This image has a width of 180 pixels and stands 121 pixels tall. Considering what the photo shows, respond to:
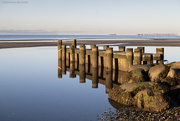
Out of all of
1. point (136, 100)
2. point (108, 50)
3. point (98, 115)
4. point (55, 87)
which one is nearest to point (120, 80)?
point (108, 50)

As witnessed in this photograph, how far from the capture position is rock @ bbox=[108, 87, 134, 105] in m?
9.96

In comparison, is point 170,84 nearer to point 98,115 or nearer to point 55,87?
point 98,115

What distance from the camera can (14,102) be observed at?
10.8m

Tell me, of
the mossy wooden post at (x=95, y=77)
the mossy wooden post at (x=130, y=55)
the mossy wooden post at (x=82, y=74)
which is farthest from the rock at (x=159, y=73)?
the mossy wooden post at (x=82, y=74)

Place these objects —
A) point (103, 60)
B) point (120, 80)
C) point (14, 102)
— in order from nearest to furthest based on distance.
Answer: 1. point (14, 102)
2. point (120, 80)
3. point (103, 60)

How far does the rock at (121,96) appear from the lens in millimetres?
9961

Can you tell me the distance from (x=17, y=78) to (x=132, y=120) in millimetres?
10929

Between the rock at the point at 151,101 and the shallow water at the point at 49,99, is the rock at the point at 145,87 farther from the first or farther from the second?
the shallow water at the point at 49,99

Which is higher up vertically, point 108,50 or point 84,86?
point 108,50

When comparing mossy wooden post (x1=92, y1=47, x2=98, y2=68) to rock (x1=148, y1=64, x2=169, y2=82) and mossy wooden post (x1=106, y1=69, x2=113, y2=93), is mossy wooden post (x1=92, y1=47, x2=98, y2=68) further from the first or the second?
rock (x1=148, y1=64, x2=169, y2=82)

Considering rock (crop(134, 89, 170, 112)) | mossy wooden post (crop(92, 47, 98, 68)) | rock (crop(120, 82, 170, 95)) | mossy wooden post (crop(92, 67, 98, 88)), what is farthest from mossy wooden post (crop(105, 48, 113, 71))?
rock (crop(134, 89, 170, 112))

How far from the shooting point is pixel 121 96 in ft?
33.9

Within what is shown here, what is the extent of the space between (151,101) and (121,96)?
153 centimetres

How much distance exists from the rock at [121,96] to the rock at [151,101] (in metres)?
0.52
